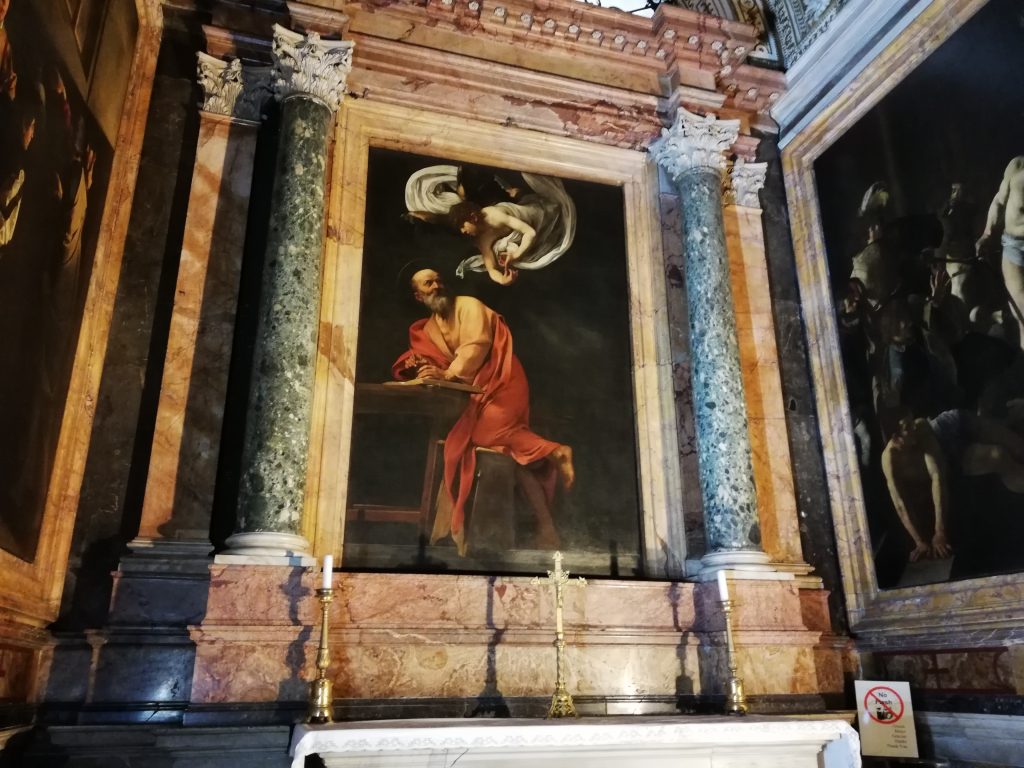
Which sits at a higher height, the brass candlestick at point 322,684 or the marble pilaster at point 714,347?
the marble pilaster at point 714,347

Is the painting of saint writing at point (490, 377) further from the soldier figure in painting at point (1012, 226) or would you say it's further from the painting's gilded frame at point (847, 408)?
the soldier figure in painting at point (1012, 226)

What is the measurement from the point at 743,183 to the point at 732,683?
4959 millimetres

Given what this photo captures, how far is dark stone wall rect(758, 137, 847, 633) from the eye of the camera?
24.6 feet

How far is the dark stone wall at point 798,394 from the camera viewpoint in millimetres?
7500

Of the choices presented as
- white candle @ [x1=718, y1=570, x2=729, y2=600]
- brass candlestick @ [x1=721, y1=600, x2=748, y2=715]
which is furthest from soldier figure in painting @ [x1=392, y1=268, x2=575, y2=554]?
brass candlestick @ [x1=721, y1=600, x2=748, y2=715]

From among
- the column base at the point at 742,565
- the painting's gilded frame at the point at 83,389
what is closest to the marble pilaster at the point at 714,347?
the column base at the point at 742,565

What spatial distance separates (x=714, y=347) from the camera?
7.45m

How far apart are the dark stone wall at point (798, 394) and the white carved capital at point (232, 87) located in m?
5.05

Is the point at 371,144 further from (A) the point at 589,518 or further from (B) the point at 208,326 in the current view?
(A) the point at 589,518

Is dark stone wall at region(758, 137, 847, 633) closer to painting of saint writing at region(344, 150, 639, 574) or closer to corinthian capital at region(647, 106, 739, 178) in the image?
corinthian capital at region(647, 106, 739, 178)

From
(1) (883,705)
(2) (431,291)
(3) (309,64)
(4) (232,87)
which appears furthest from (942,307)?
(4) (232,87)

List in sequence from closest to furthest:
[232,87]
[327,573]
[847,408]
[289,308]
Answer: [327,573] → [289,308] → [232,87] → [847,408]

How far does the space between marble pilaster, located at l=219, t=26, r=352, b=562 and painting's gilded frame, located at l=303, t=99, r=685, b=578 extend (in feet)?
1.03

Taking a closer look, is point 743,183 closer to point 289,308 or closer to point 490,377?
point 490,377
